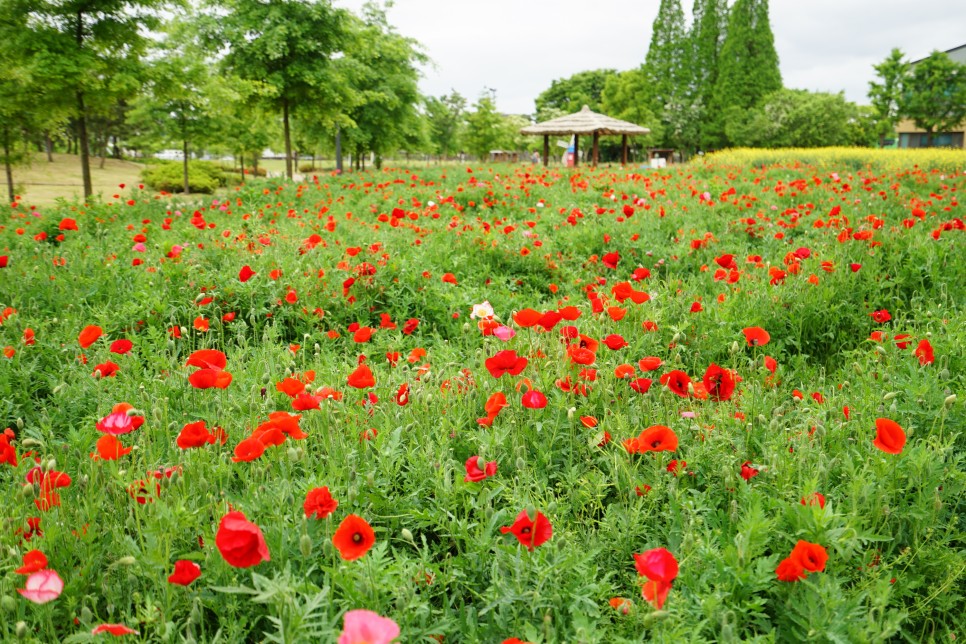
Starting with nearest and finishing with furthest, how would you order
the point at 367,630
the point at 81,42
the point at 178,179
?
the point at 367,630 < the point at 81,42 < the point at 178,179

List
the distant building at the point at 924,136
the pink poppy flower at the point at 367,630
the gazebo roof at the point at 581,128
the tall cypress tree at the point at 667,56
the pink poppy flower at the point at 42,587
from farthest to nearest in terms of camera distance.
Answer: the distant building at the point at 924,136 → the tall cypress tree at the point at 667,56 → the gazebo roof at the point at 581,128 → the pink poppy flower at the point at 42,587 → the pink poppy flower at the point at 367,630

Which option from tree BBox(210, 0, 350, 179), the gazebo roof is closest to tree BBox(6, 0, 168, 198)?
tree BBox(210, 0, 350, 179)

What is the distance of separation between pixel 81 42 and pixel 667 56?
158ft

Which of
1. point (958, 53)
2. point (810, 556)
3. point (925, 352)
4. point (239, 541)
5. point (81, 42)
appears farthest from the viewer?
point (958, 53)

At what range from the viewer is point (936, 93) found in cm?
4481

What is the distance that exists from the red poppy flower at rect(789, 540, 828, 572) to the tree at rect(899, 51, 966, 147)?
185ft

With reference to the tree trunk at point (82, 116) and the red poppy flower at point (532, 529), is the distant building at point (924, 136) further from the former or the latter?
the red poppy flower at point (532, 529)

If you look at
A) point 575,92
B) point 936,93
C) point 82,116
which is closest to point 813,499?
point 82,116

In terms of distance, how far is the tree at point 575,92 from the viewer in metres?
79.2

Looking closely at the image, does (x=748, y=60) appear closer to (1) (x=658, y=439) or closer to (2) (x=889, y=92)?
(2) (x=889, y=92)

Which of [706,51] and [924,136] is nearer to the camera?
[706,51]

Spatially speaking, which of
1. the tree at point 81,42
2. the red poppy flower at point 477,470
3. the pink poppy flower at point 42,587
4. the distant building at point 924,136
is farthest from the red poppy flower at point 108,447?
the distant building at point 924,136

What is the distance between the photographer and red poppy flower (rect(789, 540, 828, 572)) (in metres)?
1.52

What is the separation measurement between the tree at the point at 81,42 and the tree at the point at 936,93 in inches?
2070
